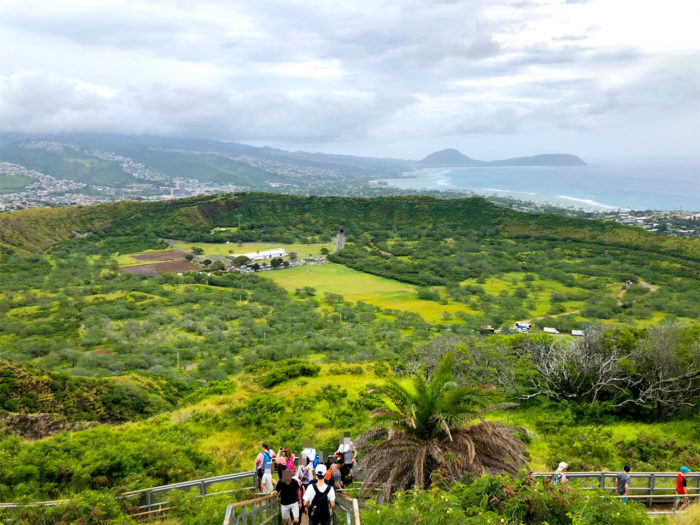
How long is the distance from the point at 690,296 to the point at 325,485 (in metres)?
59.6

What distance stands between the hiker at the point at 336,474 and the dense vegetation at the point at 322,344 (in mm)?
1325

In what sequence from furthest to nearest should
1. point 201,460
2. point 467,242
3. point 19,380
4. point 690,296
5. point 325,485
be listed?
point 467,242 < point 690,296 < point 19,380 < point 201,460 < point 325,485

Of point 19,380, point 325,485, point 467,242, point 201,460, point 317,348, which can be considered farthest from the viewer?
point 467,242

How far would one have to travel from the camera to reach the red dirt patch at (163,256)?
236ft

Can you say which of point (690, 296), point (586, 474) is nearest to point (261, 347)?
point (586, 474)

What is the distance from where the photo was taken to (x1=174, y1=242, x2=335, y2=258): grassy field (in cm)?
8056

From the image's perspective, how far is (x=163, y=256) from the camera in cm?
7412

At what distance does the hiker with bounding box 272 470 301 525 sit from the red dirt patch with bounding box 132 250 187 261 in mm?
71408

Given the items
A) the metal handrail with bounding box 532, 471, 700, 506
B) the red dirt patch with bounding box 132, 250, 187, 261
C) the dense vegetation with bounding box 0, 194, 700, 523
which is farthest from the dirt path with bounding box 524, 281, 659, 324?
the red dirt patch with bounding box 132, 250, 187, 261

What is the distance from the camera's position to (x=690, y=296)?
50.5 m

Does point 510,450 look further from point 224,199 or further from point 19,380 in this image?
point 224,199

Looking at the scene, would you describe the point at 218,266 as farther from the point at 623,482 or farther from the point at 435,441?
the point at 623,482

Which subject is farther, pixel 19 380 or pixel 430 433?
pixel 19 380

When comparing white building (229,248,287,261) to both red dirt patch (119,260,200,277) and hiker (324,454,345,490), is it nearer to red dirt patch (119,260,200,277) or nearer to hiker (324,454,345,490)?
red dirt patch (119,260,200,277)
